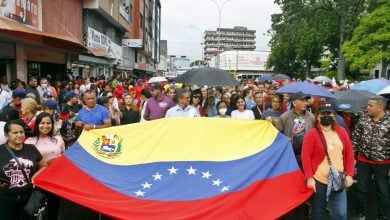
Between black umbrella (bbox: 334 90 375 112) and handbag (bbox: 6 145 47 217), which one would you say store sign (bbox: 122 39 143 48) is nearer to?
black umbrella (bbox: 334 90 375 112)

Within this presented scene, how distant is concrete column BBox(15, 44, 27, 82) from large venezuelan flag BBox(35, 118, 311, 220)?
1268 centimetres

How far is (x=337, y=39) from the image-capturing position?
173 ft

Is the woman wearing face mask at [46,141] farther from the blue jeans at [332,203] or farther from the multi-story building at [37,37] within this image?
the multi-story building at [37,37]

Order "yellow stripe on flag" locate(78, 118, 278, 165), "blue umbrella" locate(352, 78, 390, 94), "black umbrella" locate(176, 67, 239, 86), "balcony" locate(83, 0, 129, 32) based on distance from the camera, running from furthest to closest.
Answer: "balcony" locate(83, 0, 129, 32), "blue umbrella" locate(352, 78, 390, 94), "black umbrella" locate(176, 67, 239, 86), "yellow stripe on flag" locate(78, 118, 278, 165)

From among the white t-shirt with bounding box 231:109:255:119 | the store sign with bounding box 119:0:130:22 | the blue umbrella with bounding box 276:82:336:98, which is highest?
the store sign with bounding box 119:0:130:22

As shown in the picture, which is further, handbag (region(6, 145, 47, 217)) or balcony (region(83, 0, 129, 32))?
balcony (region(83, 0, 129, 32))

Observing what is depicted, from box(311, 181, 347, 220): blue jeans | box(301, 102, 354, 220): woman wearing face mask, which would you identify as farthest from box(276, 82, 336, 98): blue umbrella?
box(311, 181, 347, 220): blue jeans

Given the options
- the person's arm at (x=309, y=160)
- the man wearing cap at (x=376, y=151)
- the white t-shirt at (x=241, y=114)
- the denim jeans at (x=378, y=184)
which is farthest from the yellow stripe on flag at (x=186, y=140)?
the white t-shirt at (x=241, y=114)

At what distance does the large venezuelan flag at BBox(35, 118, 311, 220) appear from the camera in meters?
4.81

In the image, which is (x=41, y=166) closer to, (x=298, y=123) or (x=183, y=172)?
(x=183, y=172)

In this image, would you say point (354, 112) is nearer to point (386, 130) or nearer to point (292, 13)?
point (386, 130)

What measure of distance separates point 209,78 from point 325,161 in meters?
5.10

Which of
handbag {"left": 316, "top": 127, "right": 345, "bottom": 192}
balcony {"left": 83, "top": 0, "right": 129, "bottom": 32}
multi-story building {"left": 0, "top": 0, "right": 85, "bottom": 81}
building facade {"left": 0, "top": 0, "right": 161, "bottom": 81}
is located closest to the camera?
handbag {"left": 316, "top": 127, "right": 345, "bottom": 192}

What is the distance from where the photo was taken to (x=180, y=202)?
4824 mm
